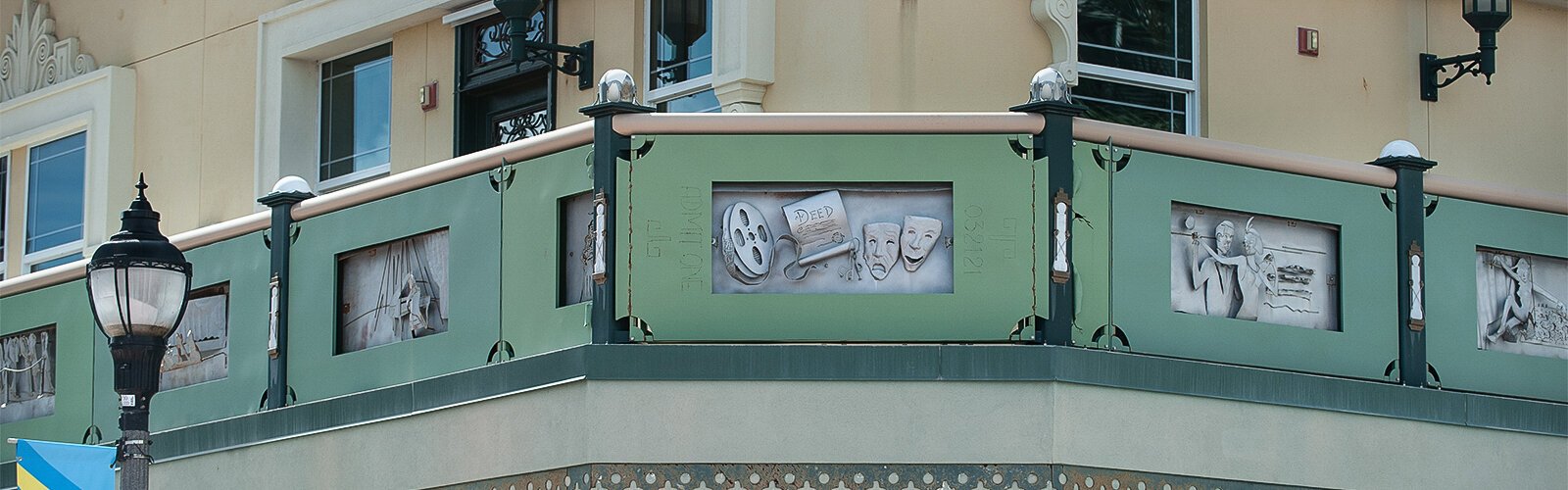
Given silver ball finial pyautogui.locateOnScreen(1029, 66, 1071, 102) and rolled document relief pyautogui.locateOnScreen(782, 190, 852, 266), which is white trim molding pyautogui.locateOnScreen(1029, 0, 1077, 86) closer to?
silver ball finial pyautogui.locateOnScreen(1029, 66, 1071, 102)

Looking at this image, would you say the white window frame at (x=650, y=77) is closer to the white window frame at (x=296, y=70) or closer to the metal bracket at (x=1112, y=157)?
the white window frame at (x=296, y=70)

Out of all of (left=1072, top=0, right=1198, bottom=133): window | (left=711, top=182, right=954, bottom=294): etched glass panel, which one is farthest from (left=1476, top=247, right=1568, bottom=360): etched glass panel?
(left=711, top=182, right=954, bottom=294): etched glass panel

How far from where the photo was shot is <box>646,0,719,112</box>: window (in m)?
15.6

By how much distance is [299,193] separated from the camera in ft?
52.1

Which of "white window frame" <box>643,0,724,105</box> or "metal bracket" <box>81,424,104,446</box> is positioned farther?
"metal bracket" <box>81,424,104,446</box>

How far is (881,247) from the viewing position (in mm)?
13422

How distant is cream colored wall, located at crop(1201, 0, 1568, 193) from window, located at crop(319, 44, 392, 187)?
6.19m

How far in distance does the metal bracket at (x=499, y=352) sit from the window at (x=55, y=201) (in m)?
7.46

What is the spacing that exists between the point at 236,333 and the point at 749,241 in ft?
14.2

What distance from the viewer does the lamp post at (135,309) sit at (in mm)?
13609

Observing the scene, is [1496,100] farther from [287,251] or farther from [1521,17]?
[287,251]

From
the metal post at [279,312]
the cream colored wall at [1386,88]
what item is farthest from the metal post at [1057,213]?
the metal post at [279,312]

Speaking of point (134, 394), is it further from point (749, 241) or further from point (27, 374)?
point (27, 374)

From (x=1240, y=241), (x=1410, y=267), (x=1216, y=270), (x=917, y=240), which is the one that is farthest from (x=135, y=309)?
(x=1410, y=267)
